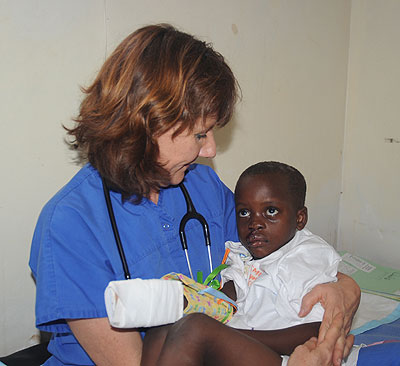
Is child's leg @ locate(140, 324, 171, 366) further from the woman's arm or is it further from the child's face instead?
the child's face

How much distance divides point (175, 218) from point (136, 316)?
20.1 inches

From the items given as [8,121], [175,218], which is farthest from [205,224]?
[8,121]

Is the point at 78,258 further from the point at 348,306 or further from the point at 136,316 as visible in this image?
the point at 348,306

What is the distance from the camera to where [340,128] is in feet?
9.73

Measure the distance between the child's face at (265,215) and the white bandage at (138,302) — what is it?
54 cm

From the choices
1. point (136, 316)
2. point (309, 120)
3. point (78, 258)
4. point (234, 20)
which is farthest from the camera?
point (309, 120)

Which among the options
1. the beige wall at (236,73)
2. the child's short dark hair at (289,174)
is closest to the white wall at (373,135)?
the beige wall at (236,73)

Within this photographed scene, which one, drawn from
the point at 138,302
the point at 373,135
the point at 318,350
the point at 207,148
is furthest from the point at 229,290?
the point at 373,135

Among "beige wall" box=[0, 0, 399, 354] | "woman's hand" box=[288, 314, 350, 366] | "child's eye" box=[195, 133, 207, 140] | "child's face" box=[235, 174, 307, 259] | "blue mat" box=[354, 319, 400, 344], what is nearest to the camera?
"woman's hand" box=[288, 314, 350, 366]

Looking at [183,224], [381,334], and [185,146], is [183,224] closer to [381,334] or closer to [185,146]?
[185,146]

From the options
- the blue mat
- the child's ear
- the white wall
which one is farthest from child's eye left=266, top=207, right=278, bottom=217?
the white wall

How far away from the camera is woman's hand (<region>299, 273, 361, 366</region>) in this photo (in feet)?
4.38

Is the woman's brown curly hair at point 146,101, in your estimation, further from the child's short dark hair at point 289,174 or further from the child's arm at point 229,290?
the child's arm at point 229,290

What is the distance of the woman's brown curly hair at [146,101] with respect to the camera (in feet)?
3.99
